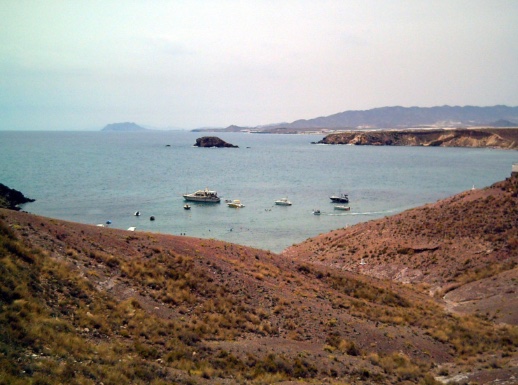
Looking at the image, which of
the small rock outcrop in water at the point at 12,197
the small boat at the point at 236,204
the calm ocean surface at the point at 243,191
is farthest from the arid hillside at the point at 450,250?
the small rock outcrop in water at the point at 12,197

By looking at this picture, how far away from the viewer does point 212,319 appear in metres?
16.5

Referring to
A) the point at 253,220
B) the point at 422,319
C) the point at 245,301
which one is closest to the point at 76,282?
the point at 245,301

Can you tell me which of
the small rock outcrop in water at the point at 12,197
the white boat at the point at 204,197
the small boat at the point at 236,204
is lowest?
the small boat at the point at 236,204

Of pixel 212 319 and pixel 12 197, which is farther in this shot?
pixel 12 197

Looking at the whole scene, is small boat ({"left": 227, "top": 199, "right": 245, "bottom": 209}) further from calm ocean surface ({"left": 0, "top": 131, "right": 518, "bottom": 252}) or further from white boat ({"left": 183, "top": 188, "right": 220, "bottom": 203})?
white boat ({"left": 183, "top": 188, "right": 220, "bottom": 203})

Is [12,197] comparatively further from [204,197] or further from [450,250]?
[450,250]

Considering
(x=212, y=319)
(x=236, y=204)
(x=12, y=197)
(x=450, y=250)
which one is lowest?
(x=236, y=204)

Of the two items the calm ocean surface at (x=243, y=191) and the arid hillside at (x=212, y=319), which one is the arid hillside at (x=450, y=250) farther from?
the calm ocean surface at (x=243, y=191)

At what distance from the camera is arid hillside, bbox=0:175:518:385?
11.3 meters

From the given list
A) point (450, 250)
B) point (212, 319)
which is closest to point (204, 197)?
point (450, 250)

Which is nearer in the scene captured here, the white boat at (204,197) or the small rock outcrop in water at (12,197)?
the small rock outcrop in water at (12,197)

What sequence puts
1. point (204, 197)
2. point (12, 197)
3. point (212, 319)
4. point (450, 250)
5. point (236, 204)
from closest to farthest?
point (212, 319)
point (450, 250)
point (12, 197)
point (236, 204)
point (204, 197)

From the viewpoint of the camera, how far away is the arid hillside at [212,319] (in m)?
11.3

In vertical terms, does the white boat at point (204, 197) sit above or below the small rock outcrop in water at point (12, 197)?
below
